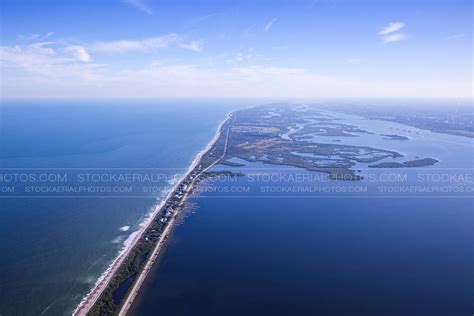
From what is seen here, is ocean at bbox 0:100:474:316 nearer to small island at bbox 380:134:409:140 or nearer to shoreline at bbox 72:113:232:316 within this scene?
shoreline at bbox 72:113:232:316

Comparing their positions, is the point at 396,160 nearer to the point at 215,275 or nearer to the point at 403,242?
the point at 403,242

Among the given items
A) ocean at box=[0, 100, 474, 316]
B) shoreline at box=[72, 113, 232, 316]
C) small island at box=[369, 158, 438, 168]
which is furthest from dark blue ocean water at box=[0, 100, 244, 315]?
small island at box=[369, 158, 438, 168]

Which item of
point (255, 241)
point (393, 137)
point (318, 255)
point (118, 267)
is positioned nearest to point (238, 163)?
point (255, 241)

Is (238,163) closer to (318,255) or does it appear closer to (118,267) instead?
(318,255)

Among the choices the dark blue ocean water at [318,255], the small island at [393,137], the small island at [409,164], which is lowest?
the dark blue ocean water at [318,255]

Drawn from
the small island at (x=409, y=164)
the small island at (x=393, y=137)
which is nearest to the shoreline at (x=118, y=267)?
the small island at (x=409, y=164)

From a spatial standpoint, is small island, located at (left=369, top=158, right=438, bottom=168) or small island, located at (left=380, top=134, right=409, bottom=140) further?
small island, located at (left=380, top=134, right=409, bottom=140)

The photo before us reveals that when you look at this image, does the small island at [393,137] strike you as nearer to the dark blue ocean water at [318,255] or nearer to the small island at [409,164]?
the small island at [409,164]

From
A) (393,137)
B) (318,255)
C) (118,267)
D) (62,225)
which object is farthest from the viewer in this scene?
(393,137)

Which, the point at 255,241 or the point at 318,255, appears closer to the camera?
the point at 318,255
